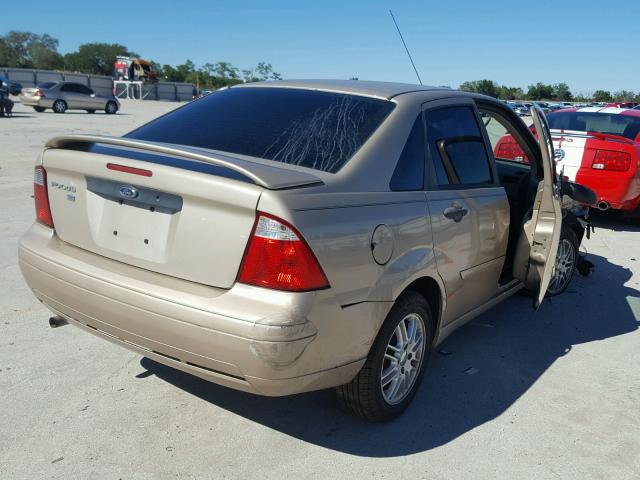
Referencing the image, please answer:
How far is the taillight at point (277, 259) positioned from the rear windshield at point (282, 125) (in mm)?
521

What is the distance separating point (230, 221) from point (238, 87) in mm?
1748

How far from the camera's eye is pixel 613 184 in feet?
25.6

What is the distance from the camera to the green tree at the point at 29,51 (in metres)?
104

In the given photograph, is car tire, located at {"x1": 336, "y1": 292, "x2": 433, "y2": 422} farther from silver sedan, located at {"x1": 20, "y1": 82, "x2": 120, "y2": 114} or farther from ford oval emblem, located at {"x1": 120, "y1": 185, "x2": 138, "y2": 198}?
silver sedan, located at {"x1": 20, "y1": 82, "x2": 120, "y2": 114}

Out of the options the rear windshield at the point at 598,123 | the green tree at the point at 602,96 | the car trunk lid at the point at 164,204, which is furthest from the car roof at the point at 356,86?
the green tree at the point at 602,96

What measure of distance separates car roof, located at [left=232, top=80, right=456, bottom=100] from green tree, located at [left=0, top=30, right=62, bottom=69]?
113078 mm

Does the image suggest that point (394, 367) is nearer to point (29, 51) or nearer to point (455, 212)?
point (455, 212)

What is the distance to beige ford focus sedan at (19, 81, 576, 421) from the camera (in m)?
2.38

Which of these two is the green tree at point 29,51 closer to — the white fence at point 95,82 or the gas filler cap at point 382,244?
the white fence at point 95,82

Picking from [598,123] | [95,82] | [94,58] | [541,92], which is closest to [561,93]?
[541,92]

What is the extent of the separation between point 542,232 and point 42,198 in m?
3.14

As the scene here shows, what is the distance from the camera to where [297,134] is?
120 inches

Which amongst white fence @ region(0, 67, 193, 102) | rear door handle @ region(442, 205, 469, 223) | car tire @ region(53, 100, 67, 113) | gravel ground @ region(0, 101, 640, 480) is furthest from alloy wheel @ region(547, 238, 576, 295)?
white fence @ region(0, 67, 193, 102)

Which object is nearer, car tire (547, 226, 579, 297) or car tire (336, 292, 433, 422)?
car tire (336, 292, 433, 422)
